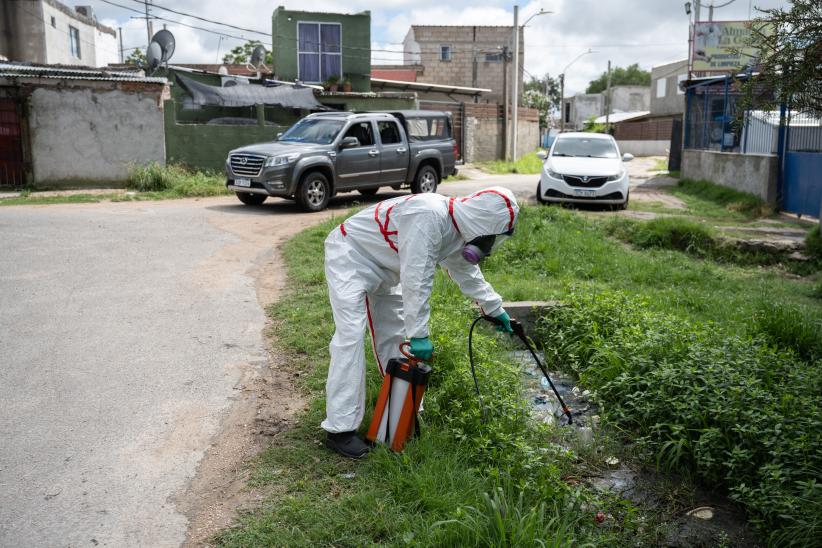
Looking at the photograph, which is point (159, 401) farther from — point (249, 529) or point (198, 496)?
point (249, 529)

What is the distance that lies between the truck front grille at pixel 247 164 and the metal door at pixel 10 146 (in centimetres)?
625

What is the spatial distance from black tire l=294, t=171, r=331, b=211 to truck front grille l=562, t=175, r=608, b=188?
4.66 metres

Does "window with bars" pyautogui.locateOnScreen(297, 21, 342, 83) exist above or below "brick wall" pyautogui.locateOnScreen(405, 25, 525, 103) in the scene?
below

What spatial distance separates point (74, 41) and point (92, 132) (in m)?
21.8

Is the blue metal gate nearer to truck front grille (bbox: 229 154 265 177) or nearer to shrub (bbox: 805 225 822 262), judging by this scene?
shrub (bbox: 805 225 822 262)

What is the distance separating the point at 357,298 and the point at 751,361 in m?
2.74

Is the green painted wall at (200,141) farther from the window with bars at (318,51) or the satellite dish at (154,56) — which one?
the window with bars at (318,51)

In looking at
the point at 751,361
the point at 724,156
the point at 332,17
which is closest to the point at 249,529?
the point at 751,361

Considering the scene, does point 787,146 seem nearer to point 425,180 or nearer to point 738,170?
point 738,170

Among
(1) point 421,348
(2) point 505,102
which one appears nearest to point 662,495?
(1) point 421,348

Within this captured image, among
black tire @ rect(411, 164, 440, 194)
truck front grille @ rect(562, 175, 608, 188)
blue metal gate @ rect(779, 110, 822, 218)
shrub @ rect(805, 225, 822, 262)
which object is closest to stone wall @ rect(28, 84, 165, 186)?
black tire @ rect(411, 164, 440, 194)

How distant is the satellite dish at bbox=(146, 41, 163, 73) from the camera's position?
21609mm

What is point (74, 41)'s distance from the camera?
1410 inches

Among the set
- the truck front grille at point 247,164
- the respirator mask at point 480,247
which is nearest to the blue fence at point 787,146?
the respirator mask at point 480,247
